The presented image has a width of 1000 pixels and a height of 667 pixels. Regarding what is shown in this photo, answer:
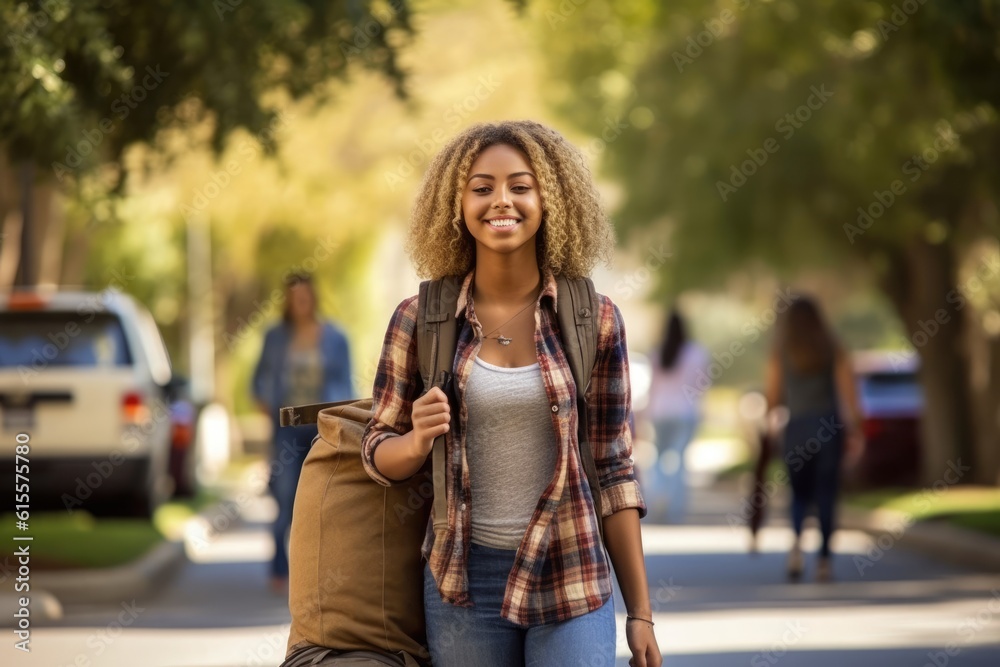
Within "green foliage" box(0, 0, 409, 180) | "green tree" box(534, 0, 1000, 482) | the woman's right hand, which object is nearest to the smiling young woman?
the woman's right hand

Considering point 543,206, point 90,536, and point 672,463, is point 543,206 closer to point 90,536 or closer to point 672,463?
point 90,536

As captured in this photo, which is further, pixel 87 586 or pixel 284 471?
pixel 87 586

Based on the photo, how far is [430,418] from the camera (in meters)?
3.79

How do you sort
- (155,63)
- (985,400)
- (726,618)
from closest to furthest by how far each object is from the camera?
1. (726,618)
2. (155,63)
3. (985,400)

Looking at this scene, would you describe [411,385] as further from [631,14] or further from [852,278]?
[852,278]

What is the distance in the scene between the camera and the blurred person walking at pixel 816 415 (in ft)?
40.1

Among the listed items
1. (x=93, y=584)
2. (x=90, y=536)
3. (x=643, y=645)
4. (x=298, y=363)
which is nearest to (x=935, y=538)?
(x=298, y=363)

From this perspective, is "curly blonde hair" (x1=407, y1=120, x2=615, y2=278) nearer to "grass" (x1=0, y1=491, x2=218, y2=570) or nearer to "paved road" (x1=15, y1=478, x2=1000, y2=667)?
"paved road" (x1=15, y1=478, x2=1000, y2=667)

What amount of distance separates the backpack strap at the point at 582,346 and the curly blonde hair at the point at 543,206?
0.10m

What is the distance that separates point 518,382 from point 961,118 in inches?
524

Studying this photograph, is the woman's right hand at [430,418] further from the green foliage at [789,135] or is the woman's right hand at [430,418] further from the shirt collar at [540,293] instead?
the green foliage at [789,135]

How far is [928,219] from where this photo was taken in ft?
61.4

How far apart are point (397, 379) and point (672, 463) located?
556 inches

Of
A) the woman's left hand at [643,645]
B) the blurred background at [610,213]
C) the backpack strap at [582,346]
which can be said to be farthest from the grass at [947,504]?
the backpack strap at [582,346]
